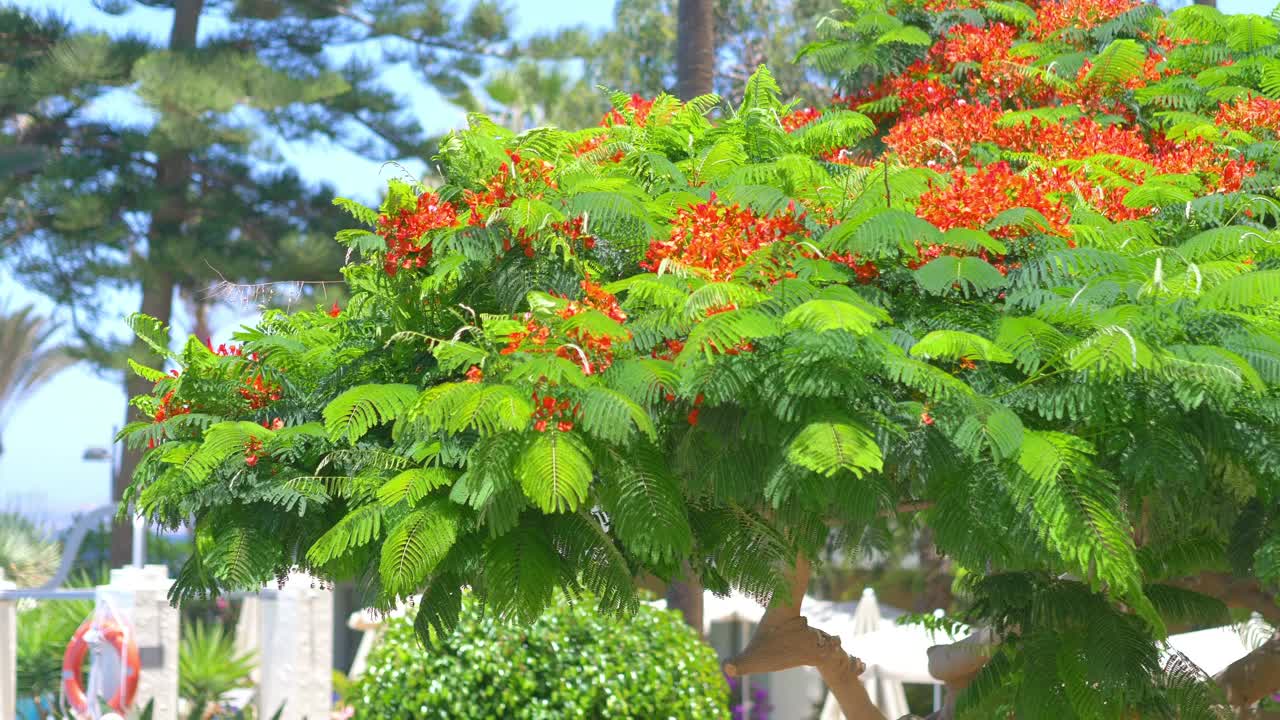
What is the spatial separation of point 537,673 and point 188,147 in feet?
42.4

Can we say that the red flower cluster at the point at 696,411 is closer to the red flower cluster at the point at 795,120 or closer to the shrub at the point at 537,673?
the red flower cluster at the point at 795,120

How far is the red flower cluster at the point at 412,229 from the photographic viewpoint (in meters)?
4.23

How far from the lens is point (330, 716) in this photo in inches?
453

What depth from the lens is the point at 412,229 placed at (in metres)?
4.24

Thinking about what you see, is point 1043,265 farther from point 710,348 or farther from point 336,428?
point 336,428

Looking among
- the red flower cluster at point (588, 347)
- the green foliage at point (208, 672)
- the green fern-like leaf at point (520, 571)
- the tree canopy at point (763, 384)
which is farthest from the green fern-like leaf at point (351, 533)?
the green foliage at point (208, 672)

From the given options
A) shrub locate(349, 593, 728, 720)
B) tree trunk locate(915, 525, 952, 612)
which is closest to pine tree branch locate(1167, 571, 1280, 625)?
shrub locate(349, 593, 728, 720)

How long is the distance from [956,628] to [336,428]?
4.14 meters

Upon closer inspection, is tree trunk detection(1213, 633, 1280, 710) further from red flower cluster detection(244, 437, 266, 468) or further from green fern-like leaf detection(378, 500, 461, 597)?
red flower cluster detection(244, 437, 266, 468)

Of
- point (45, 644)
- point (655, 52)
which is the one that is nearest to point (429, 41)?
point (655, 52)

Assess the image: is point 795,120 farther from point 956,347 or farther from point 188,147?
point 188,147

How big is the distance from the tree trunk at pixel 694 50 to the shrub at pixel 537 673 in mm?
3972

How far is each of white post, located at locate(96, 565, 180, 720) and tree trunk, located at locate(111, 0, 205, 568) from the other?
33.5ft

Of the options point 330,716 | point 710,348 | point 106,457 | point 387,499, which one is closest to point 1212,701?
point 710,348
